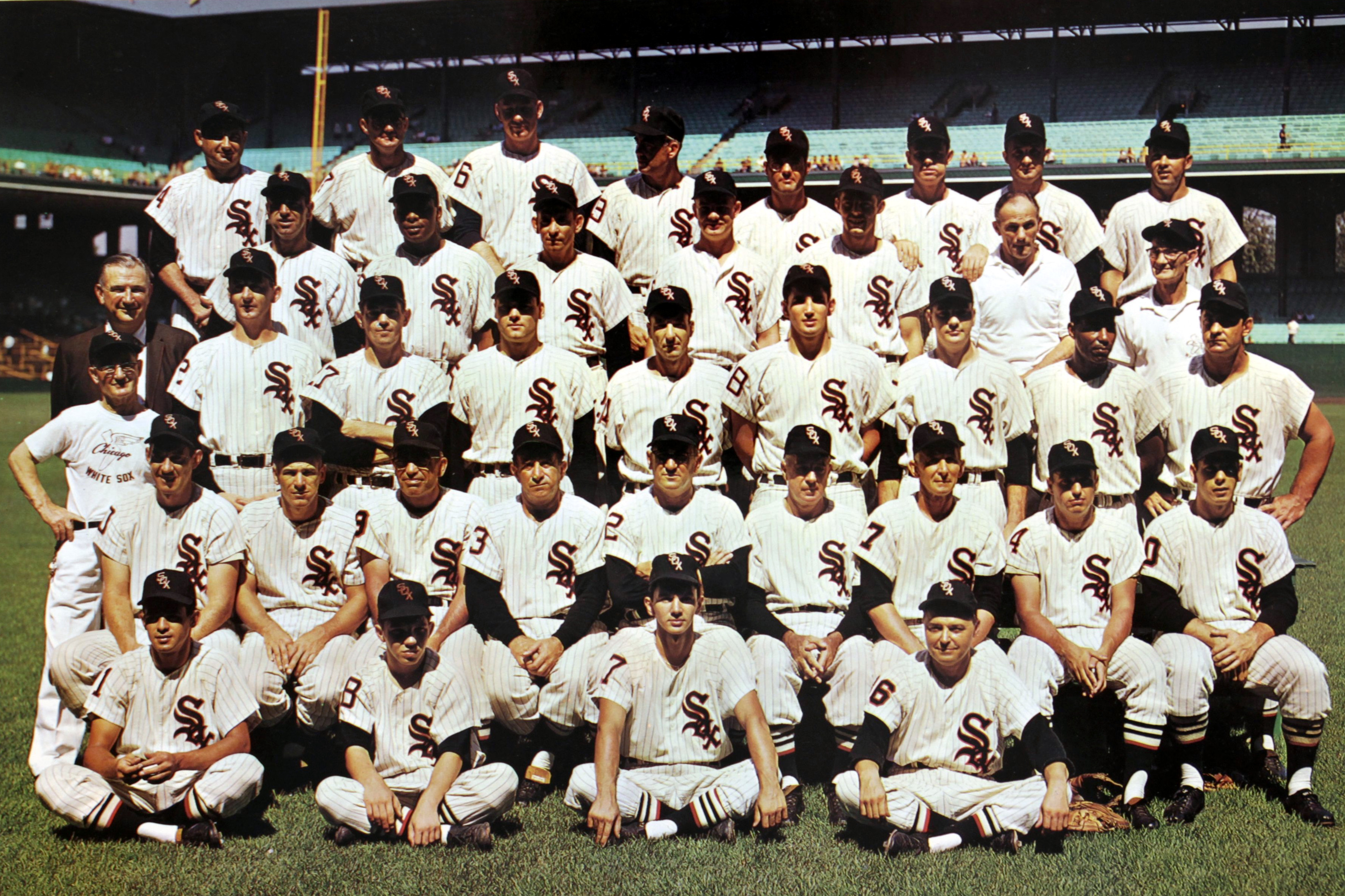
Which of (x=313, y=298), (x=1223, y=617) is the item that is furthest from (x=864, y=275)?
(x=313, y=298)

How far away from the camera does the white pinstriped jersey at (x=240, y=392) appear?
4.74 meters

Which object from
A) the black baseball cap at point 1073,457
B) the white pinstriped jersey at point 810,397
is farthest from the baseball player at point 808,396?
the black baseball cap at point 1073,457

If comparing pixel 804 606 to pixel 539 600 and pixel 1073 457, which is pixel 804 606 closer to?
pixel 539 600

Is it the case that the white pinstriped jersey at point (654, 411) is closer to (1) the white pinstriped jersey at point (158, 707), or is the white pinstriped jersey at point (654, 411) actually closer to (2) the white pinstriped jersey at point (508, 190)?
(2) the white pinstriped jersey at point (508, 190)

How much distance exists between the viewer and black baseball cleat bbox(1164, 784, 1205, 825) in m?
3.84

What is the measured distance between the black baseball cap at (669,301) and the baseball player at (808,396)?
14.0 inches

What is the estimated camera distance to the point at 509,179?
18.4ft

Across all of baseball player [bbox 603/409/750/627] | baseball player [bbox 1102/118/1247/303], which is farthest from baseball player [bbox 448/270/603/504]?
baseball player [bbox 1102/118/1247/303]

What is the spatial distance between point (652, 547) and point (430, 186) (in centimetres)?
198

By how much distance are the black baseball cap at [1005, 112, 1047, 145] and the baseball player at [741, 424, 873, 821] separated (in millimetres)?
2030

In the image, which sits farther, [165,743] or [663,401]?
[663,401]

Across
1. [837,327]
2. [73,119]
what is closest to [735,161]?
[73,119]

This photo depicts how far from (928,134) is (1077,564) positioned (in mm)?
2296

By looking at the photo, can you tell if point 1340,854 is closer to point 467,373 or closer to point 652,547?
point 652,547
